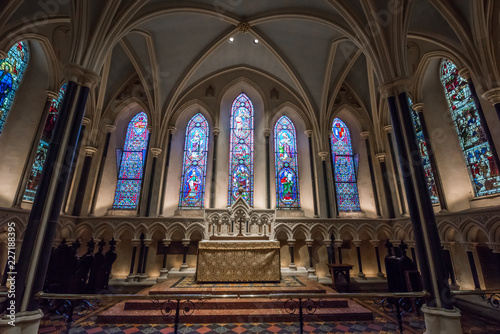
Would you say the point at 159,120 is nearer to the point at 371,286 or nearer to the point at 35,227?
the point at 35,227

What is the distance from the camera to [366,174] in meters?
11.2

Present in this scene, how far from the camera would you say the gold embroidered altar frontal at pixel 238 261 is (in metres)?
7.28

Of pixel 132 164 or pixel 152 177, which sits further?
pixel 132 164

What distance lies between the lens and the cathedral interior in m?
5.98

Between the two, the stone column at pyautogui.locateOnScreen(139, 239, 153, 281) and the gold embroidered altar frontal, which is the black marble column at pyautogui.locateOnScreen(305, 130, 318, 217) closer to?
the gold embroidered altar frontal

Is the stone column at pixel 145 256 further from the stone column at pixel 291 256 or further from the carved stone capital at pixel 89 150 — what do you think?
the stone column at pixel 291 256

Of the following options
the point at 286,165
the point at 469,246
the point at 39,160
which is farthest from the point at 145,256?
the point at 469,246

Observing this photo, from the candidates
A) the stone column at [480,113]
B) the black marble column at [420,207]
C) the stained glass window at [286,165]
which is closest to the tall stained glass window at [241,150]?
the stained glass window at [286,165]

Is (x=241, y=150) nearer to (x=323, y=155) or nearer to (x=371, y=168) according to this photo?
(x=323, y=155)

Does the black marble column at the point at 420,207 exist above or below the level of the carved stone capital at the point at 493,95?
below

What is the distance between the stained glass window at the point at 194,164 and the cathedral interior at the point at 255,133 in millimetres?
71

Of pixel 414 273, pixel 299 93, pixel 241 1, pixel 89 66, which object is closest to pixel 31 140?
pixel 89 66

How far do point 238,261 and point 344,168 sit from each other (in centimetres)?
698

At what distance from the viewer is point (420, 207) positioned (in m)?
4.96
